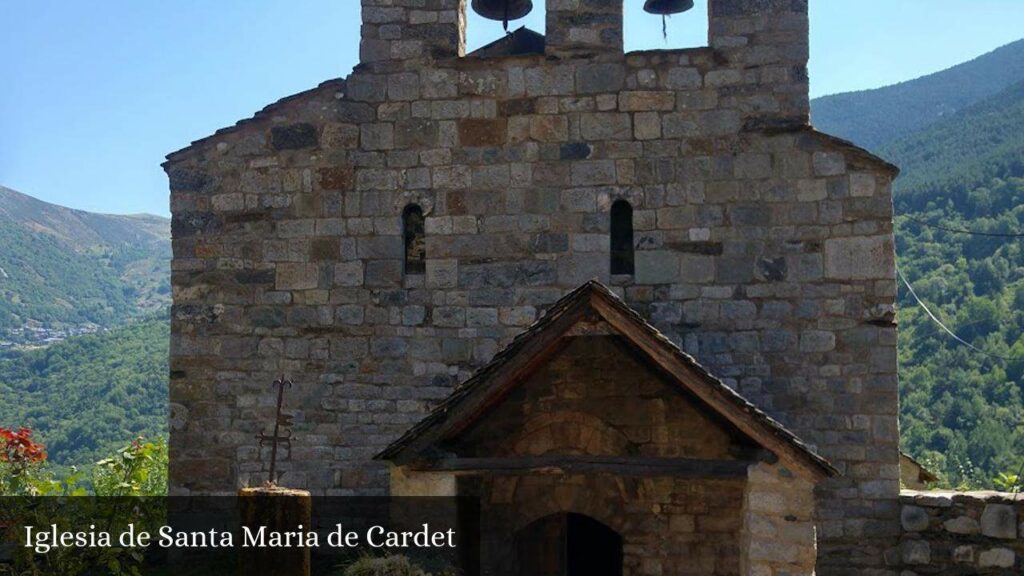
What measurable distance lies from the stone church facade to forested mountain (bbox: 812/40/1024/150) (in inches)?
1607

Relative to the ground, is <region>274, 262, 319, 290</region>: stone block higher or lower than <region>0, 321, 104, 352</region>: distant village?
lower

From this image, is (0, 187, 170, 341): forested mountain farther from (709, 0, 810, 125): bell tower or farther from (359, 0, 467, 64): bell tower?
(709, 0, 810, 125): bell tower

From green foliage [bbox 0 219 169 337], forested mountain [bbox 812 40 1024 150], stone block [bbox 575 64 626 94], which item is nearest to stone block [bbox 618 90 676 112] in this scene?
stone block [bbox 575 64 626 94]

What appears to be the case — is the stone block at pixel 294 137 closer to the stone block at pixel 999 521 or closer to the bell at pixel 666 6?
the bell at pixel 666 6

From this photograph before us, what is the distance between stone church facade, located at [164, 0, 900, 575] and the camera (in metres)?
9.22

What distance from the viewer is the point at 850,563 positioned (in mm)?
9094

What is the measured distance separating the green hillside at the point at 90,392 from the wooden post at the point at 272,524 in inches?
731

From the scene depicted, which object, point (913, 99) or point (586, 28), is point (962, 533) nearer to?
point (586, 28)

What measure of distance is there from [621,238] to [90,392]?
77.7 ft

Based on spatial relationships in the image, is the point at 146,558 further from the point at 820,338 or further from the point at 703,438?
the point at 820,338

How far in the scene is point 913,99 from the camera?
51.4 meters

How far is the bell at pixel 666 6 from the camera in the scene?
1076cm

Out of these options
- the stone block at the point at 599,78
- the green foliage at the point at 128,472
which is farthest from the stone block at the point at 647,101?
the green foliage at the point at 128,472

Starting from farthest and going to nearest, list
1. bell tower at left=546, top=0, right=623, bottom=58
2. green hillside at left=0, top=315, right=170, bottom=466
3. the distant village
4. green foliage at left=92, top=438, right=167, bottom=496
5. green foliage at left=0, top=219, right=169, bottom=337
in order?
green foliage at left=0, top=219, right=169, bottom=337, the distant village, green hillside at left=0, top=315, right=170, bottom=466, green foliage at left=92, top=438, right=167, bottom=496, bell tower at left=546, top=0, right=623, bottom=58
